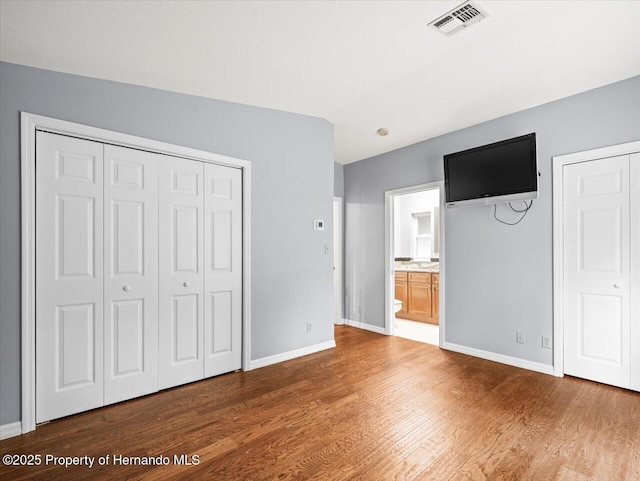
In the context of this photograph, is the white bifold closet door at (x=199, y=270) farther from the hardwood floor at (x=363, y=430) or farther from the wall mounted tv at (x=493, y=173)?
the wall mounted tv at (x=493, y=173)

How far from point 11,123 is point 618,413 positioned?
15.4 ft

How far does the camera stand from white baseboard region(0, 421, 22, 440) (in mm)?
2123

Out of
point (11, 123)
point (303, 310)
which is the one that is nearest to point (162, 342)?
point (303, 310)

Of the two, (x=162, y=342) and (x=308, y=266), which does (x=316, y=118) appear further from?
(x=162, y=342)

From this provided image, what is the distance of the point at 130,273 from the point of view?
266 centimetres

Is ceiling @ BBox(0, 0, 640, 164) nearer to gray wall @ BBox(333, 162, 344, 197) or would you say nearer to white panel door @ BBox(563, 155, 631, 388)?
white panel door @ BBox(563, 155, 631, 388)

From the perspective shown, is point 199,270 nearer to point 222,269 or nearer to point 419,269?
point 222,269

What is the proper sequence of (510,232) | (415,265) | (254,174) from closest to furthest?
Answer: (254,174) → (510,232) → (415,265)

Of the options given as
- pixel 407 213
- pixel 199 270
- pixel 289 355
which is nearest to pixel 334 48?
pixel 199 270

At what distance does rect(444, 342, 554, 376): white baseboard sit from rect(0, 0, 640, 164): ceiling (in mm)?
2559

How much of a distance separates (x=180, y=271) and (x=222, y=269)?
389mm

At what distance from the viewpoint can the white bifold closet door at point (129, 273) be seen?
92.2 inches

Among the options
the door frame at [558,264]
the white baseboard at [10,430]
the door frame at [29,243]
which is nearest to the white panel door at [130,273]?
the door frame at [29,243]

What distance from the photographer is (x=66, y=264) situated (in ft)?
7.84
